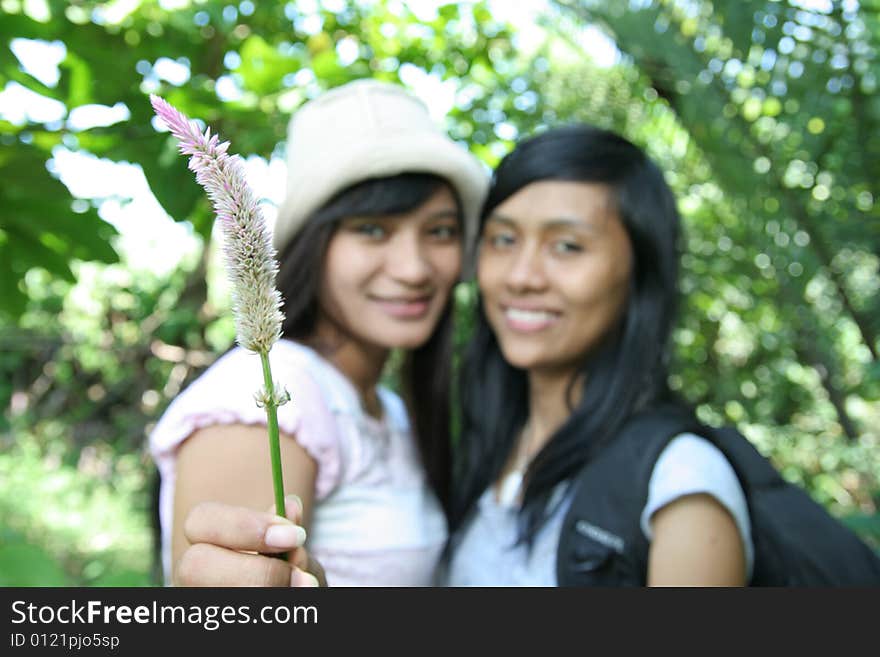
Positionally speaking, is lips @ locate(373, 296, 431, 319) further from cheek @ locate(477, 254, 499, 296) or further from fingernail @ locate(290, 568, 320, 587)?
fingernail @ locate(290, 568, 320, 587)

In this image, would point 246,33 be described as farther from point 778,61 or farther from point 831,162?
point 831,162

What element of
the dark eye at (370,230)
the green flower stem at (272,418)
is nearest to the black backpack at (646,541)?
the dark eye at (370,230)

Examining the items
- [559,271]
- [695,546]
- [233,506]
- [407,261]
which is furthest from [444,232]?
[233,506]

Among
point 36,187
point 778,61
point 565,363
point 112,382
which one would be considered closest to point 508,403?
point 565,363

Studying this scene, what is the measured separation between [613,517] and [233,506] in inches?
33.8

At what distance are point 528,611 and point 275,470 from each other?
30 cm

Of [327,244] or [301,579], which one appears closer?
[301,579]

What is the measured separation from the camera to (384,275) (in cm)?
162

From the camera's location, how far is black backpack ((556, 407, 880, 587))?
133cm

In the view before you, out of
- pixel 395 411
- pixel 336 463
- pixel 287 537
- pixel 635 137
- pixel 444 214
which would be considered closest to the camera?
pixel 287 537

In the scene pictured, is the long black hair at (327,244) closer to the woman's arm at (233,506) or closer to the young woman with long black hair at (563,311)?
the young woman with long black hair at (563,311)

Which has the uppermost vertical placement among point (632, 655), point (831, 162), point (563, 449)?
point (831, 162)

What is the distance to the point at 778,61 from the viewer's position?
1.80m

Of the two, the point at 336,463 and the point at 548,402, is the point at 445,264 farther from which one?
the point at 336,463
